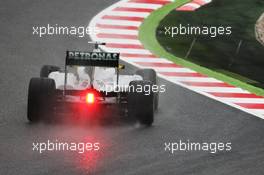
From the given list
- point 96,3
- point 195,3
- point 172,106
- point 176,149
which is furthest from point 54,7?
point 176,149

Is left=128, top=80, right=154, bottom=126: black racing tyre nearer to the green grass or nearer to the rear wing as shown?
the rear wing

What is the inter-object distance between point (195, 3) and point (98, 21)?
11.9 feet

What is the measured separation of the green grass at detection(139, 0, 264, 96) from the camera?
87.6ft

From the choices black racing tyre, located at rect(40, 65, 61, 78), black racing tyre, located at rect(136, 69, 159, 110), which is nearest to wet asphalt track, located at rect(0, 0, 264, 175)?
black racing tyre, located at rect(136, 69, 159, 110)

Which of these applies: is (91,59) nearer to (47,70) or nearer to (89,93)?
(89,93)

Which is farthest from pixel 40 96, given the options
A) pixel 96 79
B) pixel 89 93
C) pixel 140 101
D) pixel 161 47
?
pixel 161 47

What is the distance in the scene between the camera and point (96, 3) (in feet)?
109

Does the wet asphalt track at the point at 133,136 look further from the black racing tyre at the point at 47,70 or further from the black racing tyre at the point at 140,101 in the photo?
the black racing tyre at the point at 47,70

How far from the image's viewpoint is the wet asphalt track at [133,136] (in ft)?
65.8

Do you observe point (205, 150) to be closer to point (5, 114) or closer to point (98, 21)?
Answer: point (5, 114)

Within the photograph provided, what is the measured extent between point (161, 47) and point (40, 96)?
7.97m

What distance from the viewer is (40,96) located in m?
22.0

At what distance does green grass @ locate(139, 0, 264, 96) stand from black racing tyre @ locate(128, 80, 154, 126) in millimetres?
4560

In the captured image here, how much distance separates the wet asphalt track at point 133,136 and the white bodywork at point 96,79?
0.78 metres
